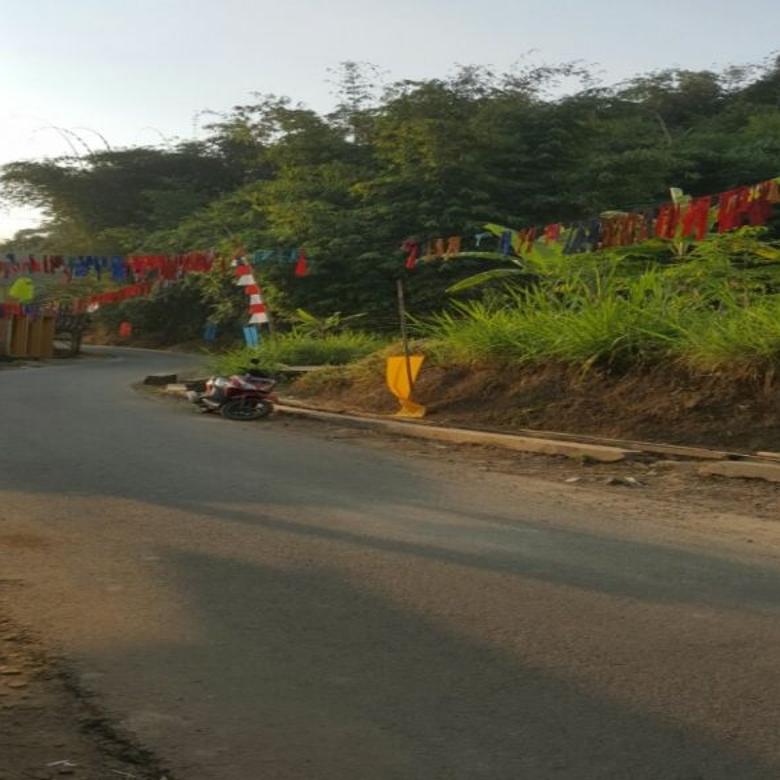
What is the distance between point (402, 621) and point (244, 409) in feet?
34.3

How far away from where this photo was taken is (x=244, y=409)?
1516 cm

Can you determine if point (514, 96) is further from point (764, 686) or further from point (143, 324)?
point (764, 686)

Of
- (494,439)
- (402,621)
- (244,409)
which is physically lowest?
(402,621)

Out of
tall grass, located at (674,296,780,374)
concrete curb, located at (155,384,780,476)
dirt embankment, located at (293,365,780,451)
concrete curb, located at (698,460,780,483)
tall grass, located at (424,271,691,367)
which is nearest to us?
concrete curb, located at (698,460,780,483)

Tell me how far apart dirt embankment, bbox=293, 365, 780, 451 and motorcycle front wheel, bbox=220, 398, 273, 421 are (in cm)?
142

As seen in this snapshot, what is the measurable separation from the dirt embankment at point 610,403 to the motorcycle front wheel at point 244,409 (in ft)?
4.65

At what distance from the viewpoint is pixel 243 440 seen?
12398 millimetres

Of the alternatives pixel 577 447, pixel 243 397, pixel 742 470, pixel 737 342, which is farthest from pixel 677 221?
pixel 243 397

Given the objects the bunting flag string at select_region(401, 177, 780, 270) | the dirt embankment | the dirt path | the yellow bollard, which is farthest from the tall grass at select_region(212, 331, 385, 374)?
the dirt path

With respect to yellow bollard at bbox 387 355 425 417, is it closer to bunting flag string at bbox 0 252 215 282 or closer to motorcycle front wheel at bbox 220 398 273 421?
motorcycle front wheel at bbox 220 398 273 421

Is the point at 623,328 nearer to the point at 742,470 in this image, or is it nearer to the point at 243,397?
the point at 742,470

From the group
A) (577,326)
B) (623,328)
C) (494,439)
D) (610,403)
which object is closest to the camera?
(494,439)

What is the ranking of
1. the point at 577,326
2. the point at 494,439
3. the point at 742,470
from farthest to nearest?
1. the point at 577,326
2. the point at 494,439
3. the point at 742,470

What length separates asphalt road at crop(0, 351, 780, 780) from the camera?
11.7ft
